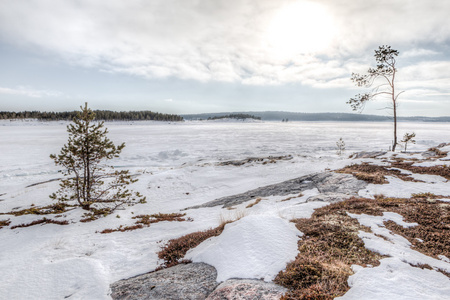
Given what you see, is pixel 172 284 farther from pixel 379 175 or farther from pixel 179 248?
pixel 379 175

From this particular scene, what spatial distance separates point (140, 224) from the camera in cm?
1006

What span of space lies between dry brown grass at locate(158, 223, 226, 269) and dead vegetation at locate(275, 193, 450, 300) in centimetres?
302

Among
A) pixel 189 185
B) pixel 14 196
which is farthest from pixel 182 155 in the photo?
pixel 14 196

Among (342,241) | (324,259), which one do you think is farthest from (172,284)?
(342,241)

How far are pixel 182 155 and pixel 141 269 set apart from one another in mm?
27045

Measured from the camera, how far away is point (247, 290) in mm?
3699

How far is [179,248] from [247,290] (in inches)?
139

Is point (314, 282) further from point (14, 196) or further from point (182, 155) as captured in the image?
point (182, 155)

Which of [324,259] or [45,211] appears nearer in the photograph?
[324,259]

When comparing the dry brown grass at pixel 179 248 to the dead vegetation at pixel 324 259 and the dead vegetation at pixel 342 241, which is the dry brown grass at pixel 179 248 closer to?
the dead vegetation at pixel 324 259

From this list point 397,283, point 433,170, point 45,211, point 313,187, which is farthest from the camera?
point 433,170

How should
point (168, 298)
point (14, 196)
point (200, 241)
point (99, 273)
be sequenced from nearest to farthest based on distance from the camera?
point (168, 298) < point (99, 273) < point (200, 241) < point (14, 196)

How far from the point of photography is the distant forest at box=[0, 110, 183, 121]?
452 ft

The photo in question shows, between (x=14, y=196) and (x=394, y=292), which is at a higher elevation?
(x=394, y=292)
